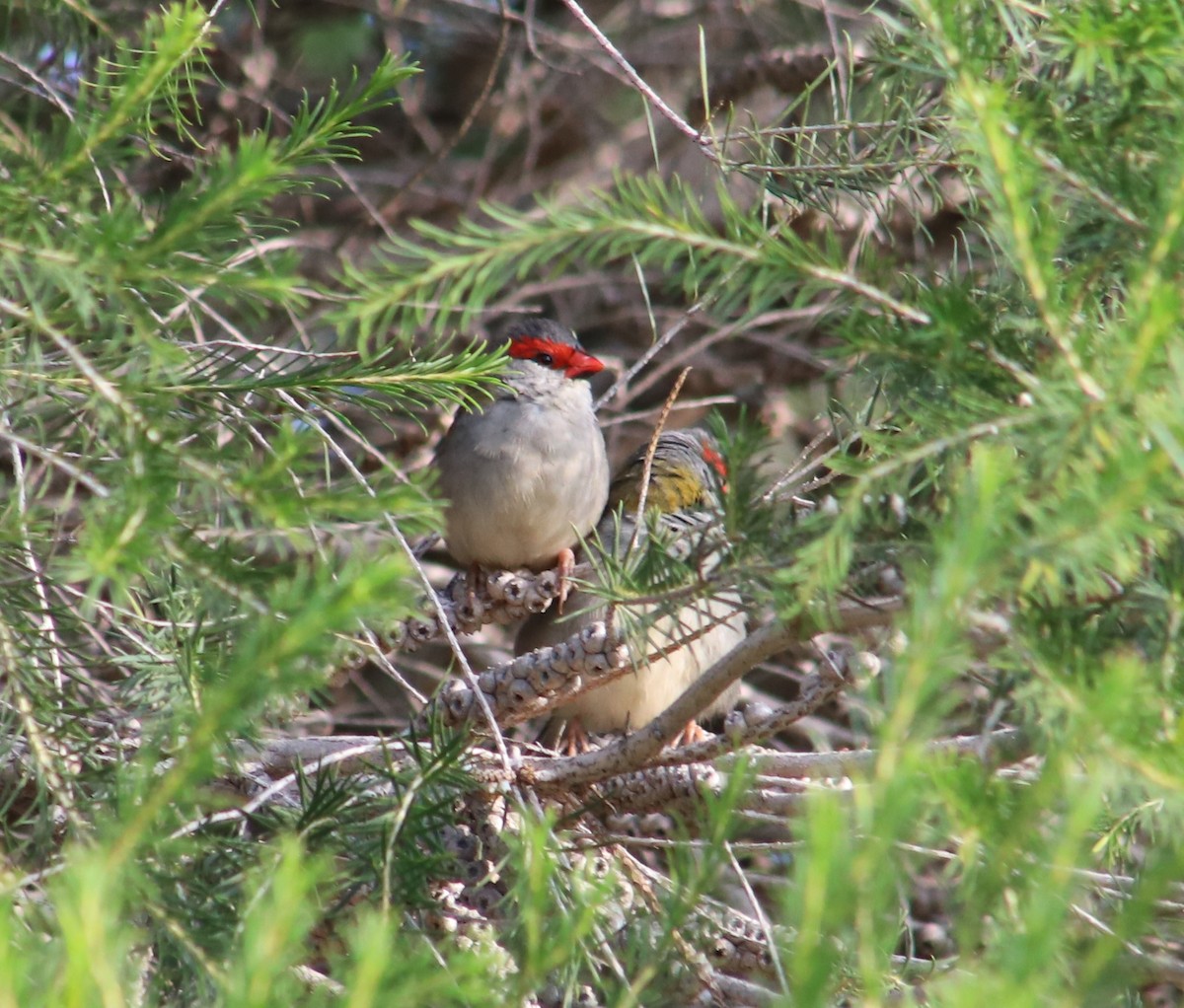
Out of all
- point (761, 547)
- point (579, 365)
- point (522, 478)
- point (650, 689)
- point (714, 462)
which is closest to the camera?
point (761, 547)

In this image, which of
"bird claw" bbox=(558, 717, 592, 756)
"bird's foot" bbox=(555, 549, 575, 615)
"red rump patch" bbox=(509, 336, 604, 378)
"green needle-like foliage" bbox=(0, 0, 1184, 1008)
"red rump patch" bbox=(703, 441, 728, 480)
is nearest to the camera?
"green needle-like foliage" bbox=(0, 0, 1184, 1008)

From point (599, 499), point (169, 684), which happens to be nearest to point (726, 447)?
point (169, 684)

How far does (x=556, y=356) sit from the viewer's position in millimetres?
4316

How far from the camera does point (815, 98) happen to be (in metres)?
4.80

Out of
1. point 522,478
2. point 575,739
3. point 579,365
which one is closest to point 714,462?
point 522,478

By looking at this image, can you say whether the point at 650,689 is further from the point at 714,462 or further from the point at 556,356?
the point at 556,356

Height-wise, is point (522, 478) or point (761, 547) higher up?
point (761, 547)

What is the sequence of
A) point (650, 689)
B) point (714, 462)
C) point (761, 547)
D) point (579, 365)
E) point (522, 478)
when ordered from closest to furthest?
point (761, 547) → point (714, 462) → point (522, 478) → point (650, 689) → point (579, 365)

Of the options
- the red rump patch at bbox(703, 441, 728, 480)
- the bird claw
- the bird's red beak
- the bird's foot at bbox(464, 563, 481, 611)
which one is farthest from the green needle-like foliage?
the bird's red beak

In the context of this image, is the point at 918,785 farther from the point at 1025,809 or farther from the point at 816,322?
the point at 816,322

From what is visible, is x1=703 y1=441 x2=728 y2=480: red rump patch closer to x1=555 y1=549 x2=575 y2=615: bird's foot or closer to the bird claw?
x1=555 y1=549 x2=575 y2=615: bird's foot

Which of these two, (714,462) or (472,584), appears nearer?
(714,462)

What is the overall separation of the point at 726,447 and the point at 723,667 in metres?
0.40

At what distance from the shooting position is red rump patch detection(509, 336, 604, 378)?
4.30 metres
